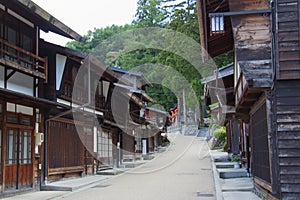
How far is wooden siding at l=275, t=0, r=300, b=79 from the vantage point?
9.27 meters

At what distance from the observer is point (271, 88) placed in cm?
950

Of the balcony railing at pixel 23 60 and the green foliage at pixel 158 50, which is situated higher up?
the green foliage at pixel 158 50

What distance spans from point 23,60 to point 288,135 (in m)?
9.90

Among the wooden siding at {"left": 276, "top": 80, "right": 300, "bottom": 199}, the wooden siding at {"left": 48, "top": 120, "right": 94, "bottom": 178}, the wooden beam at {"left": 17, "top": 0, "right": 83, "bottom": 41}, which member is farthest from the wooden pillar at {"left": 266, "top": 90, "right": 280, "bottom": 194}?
the wooden siding at {"left": 48, "top": 120, "right": 94, "bottom": 178}

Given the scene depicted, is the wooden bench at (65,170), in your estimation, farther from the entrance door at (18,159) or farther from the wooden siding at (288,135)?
the wooden siding at (288,135)

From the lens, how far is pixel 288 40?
30.7ft

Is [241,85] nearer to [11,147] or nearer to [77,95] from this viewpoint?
[11,147]

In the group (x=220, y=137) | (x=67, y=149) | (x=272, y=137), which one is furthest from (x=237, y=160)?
(x=220, y=137)

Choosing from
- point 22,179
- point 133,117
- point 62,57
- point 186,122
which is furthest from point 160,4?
point 22,179

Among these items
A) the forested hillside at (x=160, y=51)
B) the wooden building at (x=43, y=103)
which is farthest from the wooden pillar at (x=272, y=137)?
the forested hillside at (x=160, y=51)

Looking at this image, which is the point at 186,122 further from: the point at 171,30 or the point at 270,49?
the point at 270,49

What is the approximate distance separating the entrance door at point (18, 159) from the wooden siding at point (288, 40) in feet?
34.0

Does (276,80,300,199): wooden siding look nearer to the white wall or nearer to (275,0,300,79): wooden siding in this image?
(275,0,300,79): wooden siding

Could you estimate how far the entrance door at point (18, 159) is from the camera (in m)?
14.6
